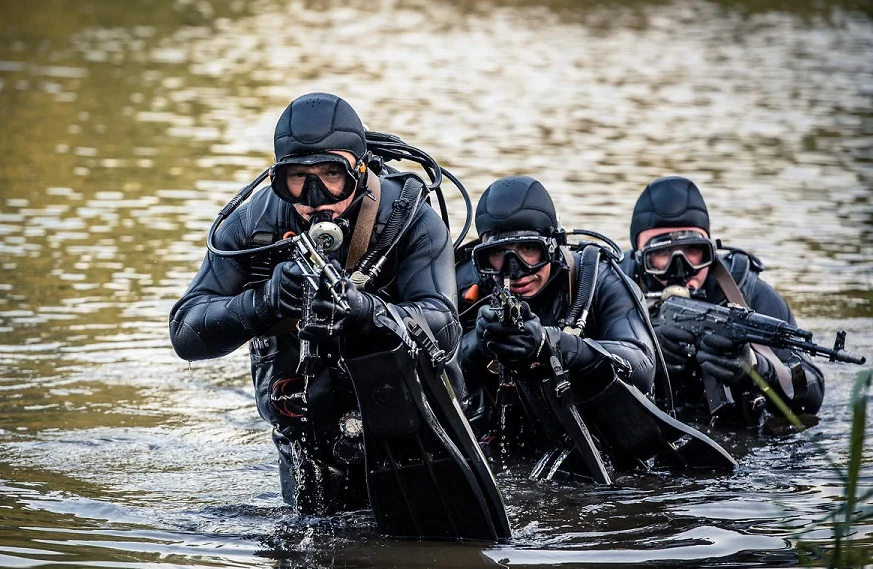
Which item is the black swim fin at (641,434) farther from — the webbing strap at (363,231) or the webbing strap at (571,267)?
the webbing strap at (363,231)

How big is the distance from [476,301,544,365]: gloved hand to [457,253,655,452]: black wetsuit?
1.31 ft

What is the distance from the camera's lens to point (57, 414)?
8.34 m

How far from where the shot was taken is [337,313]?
5297 mm

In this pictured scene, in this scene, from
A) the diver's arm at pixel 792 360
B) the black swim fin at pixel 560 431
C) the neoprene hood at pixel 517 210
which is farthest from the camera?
the diver's arm at pixel 792 360

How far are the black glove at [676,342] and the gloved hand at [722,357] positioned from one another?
2.9 inches

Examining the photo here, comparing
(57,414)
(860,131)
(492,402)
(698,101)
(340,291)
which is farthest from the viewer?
(698,101)

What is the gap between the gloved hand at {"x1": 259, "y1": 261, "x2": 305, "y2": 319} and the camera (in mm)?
5391

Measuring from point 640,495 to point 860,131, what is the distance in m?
14.6

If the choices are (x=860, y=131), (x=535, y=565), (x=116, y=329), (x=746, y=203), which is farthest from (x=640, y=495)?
(x=860, y=131)

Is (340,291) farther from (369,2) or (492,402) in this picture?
(369,2)

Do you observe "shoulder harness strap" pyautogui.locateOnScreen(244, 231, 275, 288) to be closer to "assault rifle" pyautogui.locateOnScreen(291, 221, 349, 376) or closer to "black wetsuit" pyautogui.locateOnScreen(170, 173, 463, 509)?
"black wetsuit" pyautogui.locateOnScreen(170, 173, 463, 509)

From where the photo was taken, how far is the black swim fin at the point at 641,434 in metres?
7.02

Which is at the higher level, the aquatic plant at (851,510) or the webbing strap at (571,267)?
the webbing strap at (571,267)

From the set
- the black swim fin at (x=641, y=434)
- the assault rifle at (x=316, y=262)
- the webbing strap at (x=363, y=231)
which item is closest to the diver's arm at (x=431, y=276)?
the webbing strap at (x=363, y=231)
